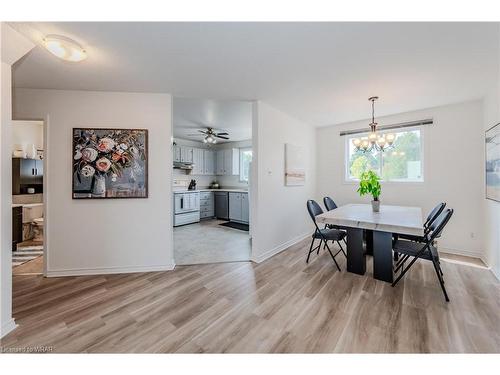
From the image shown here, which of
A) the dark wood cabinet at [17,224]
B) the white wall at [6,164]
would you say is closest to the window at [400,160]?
the white wall at [6,164]

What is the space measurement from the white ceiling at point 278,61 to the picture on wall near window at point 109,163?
0.58 metres

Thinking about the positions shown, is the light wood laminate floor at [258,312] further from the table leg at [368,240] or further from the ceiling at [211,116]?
the ceiling at [211,116]

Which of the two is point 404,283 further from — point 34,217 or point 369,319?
point 34,217

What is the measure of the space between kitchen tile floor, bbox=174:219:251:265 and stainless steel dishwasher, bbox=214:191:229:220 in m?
0.83

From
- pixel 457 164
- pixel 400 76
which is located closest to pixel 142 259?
pixel 400 76

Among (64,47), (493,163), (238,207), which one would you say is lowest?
(238,207)

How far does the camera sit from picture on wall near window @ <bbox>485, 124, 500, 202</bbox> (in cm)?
241

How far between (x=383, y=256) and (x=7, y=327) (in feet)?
11.7

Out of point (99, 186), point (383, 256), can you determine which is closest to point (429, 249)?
point (383, 256)

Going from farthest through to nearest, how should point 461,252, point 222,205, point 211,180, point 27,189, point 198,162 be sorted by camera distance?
point 211,180 → point 198,162 → point 222,205 → point 27,189 → point 461,252

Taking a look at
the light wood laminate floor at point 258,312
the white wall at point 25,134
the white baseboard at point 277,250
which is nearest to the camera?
the light wood laminate floor at point 258,312

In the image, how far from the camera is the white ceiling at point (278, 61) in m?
1.52

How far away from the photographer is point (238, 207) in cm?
570

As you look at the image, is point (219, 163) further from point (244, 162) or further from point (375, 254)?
point (375, 254)
